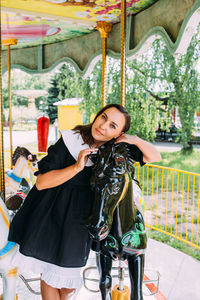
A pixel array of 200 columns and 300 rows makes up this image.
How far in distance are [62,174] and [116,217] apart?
297mm

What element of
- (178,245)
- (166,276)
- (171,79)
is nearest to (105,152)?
(166,276)

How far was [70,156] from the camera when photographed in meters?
1.32

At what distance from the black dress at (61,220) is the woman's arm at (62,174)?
4 cm

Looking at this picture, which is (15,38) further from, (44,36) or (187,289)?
(187,289)

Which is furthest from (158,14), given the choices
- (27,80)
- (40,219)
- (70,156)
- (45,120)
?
(27,80)

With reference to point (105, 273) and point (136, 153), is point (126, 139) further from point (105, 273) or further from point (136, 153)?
point (105, 273)

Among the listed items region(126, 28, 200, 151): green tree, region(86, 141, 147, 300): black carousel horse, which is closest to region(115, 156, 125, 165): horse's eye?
region(86, 141, 147, 300): black carousel horse

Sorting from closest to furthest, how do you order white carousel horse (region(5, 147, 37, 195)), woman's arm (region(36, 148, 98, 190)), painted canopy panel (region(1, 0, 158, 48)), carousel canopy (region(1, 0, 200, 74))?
woman's arm (region(36, 148, 98, 190)), carousel canopy (region(1, 0, 200, 74)), painted canopy panel (region(1, 0, 158, 48)), white carousel horse (region(5, 147, 37, 195))

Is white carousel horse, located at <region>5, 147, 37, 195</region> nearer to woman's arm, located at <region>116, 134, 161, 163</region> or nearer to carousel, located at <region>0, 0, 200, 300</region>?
carousel, located at <region>0, 0, 200, 300</region>

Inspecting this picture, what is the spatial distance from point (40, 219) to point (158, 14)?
1.54 m

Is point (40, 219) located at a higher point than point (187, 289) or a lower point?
higher

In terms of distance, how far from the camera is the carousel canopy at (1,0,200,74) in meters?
1.89

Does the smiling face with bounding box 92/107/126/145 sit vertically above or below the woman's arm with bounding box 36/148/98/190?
above

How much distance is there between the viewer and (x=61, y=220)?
1297mm
